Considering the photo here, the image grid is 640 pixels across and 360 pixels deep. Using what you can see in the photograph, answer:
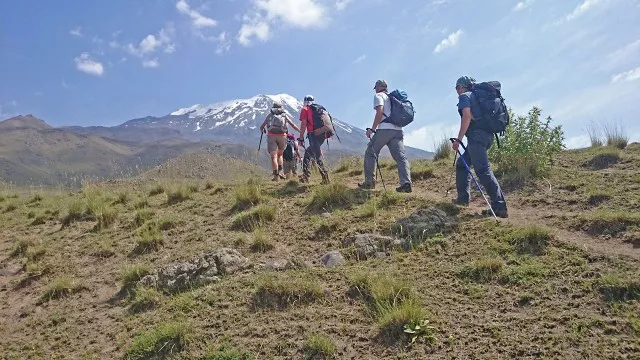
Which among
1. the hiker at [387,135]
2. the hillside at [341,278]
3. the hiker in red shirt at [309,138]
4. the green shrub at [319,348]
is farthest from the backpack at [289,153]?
the green shrub at [319,348]

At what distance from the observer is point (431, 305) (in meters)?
4.41

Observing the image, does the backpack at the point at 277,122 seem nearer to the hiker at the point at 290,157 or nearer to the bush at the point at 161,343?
the hiker at the point at 290,157

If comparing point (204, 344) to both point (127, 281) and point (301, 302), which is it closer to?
point (301, 302)

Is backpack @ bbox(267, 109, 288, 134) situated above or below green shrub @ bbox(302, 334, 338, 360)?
above

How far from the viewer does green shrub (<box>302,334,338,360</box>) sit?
3.94 m

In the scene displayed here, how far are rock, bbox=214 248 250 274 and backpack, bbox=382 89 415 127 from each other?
148 inches

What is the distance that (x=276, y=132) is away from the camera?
11.2 meters

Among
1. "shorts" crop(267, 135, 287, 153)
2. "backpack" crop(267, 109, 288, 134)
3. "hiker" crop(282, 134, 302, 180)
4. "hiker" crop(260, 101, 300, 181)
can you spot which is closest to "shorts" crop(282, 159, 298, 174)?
"hiker" crop(282, 134, 302, 180)

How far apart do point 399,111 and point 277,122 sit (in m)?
3.91

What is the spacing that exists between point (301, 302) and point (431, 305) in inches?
52.7

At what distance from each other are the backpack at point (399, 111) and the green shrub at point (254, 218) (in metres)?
2.65

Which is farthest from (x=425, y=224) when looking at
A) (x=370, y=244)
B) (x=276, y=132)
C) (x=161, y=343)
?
(x=276, y=132)

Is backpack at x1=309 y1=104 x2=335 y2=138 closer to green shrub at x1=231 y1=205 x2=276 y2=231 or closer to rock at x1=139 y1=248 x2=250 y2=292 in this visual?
green shrub at x1=231 y1=205 x2=276 y2=231

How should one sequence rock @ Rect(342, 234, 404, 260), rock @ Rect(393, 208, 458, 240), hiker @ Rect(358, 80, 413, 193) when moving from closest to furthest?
rock @ Rect(342, 234, 404, 260)
rock @ Rect(393, 208, 458, 240)
hiker @ Rect(358, 80, 413, 193)
